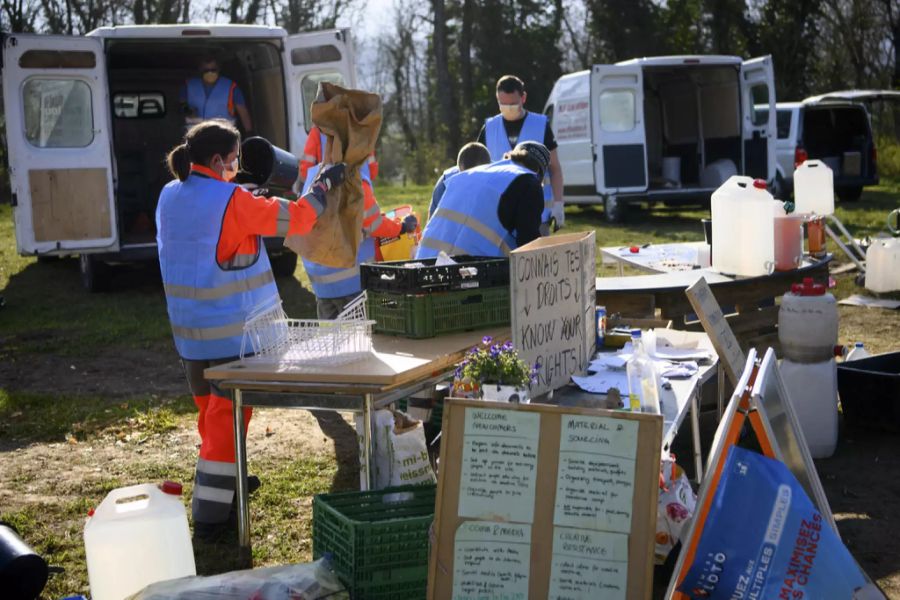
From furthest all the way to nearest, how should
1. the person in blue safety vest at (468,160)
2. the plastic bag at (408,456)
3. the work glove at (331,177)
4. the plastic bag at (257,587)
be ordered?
the person in blue safety vest at (468,160) < the work glove at (331,177) < the plastic bag at (408,456) < the plastic bag at (257,587)

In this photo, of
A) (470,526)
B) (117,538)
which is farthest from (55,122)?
(470,526)

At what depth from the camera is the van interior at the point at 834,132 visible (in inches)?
731

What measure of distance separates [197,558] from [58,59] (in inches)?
261

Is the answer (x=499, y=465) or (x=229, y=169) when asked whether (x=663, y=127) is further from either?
(x=499, y=465)

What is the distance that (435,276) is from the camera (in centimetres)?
452

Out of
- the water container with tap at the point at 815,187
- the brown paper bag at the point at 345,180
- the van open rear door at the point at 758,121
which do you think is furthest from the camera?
the van open rear door at the point at 758,121

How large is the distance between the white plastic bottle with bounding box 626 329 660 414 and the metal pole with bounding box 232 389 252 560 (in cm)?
143

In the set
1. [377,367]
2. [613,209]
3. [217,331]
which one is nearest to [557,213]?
[217,331]

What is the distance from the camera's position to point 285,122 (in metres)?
10.6

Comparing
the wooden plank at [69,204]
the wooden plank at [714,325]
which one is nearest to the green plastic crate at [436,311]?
the wooden plank at [714,325]

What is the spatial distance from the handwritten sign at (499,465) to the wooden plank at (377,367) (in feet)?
2.19

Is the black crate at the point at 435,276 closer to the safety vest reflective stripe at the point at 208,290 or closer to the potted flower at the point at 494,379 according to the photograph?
the safety vest reflective stripe at the point at 208,290

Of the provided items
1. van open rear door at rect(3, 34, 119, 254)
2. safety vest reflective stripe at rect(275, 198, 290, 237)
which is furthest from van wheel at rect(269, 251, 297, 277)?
safety vest reflective stripe at rect(275, 198, 290, 237)

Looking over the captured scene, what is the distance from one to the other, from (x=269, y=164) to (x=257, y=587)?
270cm
